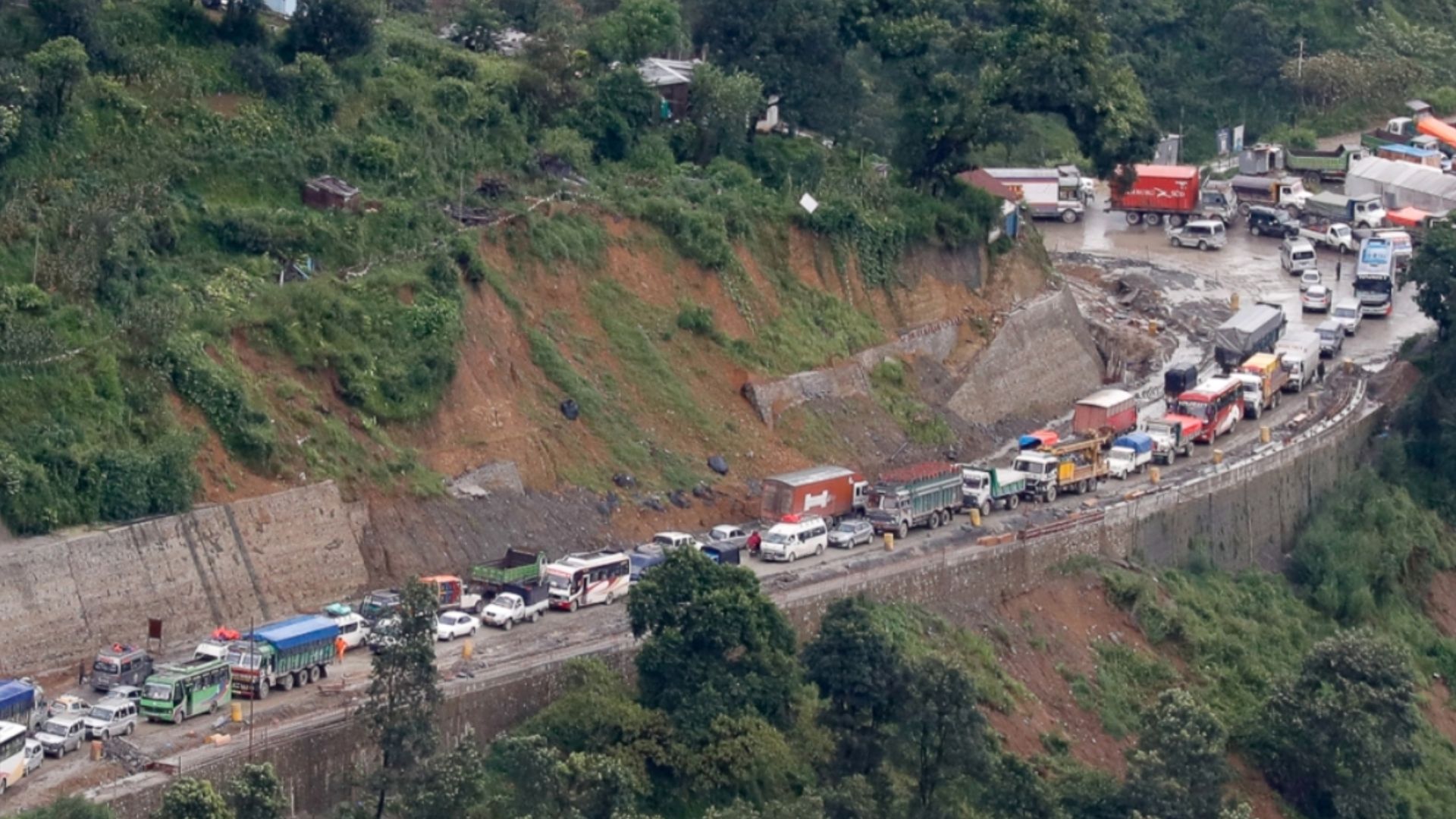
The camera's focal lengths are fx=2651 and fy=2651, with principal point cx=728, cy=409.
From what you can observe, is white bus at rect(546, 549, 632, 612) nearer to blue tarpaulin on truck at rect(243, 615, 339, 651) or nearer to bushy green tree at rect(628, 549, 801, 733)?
bushy green tree at rect(628, 549, 801, 733)

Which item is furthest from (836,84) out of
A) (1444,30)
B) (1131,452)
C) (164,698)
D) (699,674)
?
(1444,30)

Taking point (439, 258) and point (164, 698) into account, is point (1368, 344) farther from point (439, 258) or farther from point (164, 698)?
point (164, 698)

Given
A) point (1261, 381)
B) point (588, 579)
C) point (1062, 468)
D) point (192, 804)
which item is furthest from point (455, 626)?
point (1261, 381)

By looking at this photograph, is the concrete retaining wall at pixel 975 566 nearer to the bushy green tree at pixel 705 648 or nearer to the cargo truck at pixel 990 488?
the bushy green tree at pixel 705 648

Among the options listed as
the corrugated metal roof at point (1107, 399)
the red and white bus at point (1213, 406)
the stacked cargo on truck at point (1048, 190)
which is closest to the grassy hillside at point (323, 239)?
the corrugated metal roof at point (1107, 399)

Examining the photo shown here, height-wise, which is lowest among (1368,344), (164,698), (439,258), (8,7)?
(1368,344)

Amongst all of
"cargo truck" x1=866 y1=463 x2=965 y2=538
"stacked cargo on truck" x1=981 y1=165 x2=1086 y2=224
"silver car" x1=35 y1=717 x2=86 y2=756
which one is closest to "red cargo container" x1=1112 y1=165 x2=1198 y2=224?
"stacked cargo on truck" x1=981 y1=165 x2=1086 y2=224

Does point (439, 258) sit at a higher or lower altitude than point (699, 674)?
higher
